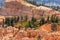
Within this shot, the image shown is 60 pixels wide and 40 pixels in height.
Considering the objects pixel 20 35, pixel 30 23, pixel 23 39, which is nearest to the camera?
pixel 23 39

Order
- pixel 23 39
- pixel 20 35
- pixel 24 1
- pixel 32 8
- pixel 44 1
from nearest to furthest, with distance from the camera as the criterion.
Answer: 1. pixel 23 39
2. pixel 20 35
3. pixel 32 8
4. pixel 24 1
5. pixel 44 1

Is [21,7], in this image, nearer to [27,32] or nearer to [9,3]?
[9,3]

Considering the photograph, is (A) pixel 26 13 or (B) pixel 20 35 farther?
(A) pixel 26 13

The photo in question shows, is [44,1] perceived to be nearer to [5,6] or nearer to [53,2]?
[53,2]

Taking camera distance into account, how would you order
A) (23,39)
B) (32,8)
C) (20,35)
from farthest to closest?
(32,8) < (20,35) < (23,39)

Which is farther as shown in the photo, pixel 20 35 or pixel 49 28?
pixel 49 28

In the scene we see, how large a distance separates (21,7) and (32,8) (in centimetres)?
400

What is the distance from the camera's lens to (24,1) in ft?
301

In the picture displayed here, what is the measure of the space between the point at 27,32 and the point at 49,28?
8.58 metres

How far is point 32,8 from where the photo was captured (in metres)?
85.4

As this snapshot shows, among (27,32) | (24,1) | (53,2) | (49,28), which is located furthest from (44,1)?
(27,32)

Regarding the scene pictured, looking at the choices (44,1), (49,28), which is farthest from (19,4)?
(49,28)

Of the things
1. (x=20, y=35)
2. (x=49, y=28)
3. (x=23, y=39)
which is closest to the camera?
(x=23, y=39)

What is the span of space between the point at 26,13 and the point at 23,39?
4438 cm
